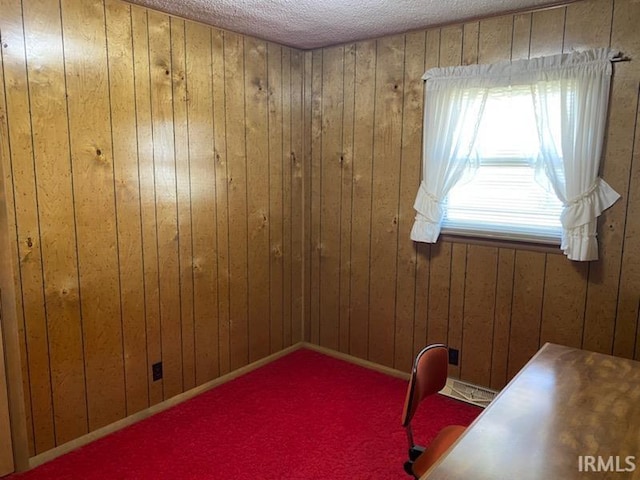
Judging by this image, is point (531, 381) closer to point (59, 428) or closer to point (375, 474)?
point (375, 474)

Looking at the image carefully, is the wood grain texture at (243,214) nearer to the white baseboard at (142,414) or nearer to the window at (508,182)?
the white baseboard at (142,414)

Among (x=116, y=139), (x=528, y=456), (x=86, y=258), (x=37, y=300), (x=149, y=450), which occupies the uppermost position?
(x=116, y=139)

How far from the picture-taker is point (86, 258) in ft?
8.65

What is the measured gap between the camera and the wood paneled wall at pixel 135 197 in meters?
2.40

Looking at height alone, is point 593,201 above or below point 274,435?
above

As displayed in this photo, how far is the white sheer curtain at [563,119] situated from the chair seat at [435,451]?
1.34m

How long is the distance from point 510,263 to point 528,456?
5.99 feet

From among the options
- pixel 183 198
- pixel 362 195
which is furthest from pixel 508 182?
pixel 183 198

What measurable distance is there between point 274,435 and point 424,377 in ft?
4.16

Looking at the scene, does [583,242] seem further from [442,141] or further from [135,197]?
[135,197]

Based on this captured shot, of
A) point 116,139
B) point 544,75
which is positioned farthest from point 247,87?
point 544,75

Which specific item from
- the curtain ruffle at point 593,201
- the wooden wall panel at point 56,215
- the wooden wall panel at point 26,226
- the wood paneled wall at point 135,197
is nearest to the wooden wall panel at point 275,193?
the wood paneled wall at point 135,197

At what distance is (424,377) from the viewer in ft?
6.40

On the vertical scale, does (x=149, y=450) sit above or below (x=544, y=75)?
below
